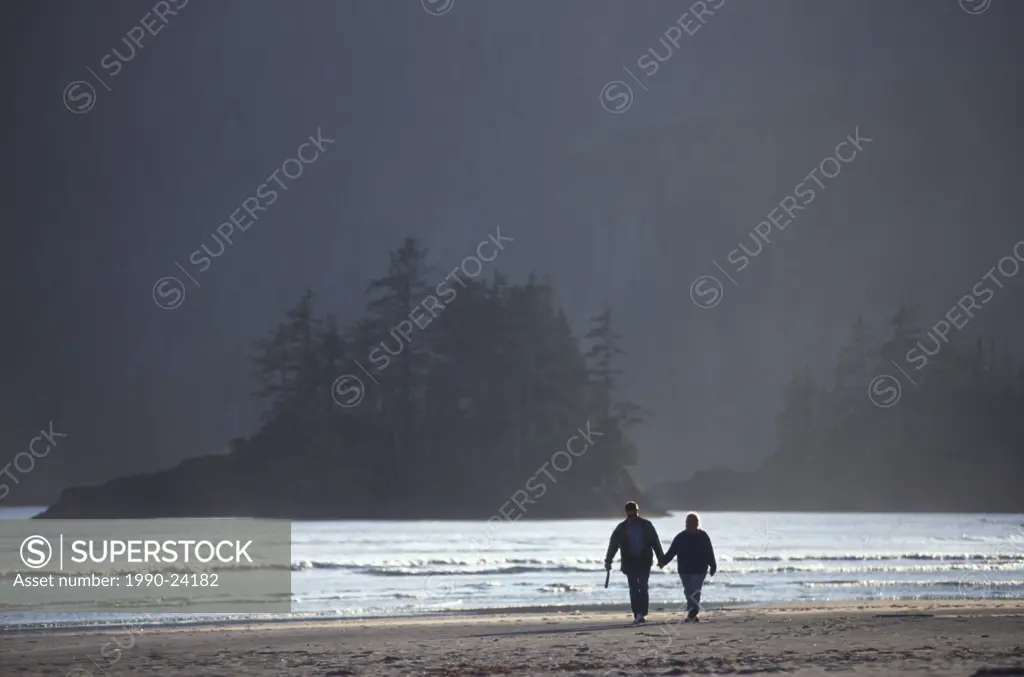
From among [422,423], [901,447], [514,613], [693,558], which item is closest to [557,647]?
[693,558]

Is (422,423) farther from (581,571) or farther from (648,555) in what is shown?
(648,555)

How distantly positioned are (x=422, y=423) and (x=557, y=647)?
316 ft

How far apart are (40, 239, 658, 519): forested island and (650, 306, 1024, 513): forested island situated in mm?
14936

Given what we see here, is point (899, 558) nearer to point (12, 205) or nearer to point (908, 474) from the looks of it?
point (908, 474)

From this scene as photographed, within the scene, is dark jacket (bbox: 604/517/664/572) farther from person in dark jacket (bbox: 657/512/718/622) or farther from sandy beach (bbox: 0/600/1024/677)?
sandy beach (bbox: 0/600/1024/677)

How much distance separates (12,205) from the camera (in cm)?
19712

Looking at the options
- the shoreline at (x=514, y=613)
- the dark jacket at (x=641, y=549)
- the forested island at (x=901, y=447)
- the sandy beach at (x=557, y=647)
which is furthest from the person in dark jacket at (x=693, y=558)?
the forested island at (x=901, y=447)

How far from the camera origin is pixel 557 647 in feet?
55.4

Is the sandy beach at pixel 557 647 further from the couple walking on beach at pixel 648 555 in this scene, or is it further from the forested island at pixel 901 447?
the forested island at pixel 901 447

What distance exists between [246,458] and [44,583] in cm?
7283

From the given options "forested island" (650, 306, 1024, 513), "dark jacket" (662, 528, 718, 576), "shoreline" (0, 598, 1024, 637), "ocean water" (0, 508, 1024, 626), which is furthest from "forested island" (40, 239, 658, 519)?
"dark jacket" (662, 528, 718, 576)

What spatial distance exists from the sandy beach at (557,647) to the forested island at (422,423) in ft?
248

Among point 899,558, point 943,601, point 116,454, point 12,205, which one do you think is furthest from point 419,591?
point 12,205

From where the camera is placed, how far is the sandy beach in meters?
14.6
